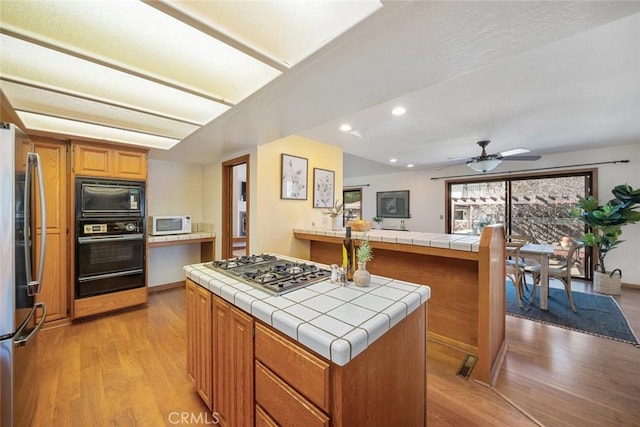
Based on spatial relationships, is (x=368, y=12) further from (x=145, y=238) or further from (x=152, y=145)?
(x=145, y=238)

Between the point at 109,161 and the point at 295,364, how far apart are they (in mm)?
3487

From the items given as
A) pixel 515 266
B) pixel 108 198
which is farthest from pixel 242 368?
pixel 515 266

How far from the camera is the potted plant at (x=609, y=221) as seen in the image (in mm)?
3803

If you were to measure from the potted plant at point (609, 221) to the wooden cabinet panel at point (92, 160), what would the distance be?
7.11 metres

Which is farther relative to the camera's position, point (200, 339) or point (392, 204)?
point (392, 204)

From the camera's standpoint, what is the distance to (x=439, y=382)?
192cm

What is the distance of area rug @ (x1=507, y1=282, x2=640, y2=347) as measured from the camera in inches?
106

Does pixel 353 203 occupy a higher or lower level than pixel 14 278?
higher

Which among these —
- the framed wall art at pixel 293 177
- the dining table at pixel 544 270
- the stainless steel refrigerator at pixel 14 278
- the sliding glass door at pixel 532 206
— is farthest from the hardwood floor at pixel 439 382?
the sliding glass door at pixel 532 206

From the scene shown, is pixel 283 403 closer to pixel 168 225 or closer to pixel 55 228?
pixel 55 228

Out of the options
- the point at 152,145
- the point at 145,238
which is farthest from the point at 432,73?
the point at 145,238

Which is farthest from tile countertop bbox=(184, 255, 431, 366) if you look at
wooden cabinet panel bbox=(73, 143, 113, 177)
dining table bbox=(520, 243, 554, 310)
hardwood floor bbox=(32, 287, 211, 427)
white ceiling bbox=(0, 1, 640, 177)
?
dining table bbox=(520, 243, 554, 310)

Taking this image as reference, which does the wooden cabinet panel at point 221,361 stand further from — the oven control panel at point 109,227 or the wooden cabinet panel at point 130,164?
the wooden cabinet panel at point 130,164

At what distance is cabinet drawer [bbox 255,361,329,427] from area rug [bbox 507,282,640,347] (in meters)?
3.44
